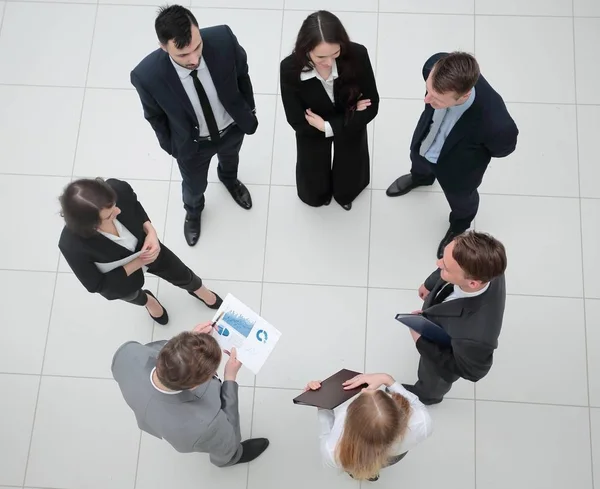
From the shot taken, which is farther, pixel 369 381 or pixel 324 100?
pixel 324 100

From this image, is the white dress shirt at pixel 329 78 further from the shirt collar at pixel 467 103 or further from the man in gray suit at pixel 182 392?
the man in gray suit at pixel 182 392

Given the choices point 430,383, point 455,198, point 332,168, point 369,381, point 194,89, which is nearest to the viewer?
point 369,381

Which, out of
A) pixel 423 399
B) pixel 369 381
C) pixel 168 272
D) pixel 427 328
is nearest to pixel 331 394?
pixel 369 381

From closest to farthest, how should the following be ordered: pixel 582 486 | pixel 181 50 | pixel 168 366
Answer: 1. pixel 168 366
2. pixel 181 50
3. pixel 582 486

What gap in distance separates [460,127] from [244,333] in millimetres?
1454

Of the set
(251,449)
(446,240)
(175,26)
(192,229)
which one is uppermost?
(175,26)

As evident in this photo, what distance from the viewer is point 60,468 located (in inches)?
125

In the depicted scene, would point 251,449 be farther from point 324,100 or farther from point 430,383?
point 324,100

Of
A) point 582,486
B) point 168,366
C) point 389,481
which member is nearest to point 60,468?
point 168,366

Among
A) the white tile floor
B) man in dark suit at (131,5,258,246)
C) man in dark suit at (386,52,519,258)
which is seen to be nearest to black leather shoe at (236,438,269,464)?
the white tile floor

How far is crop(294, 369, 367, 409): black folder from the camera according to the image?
2.37 metres

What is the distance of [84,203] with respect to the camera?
220 cm

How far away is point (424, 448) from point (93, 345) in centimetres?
199

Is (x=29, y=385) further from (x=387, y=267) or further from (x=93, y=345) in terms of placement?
(x=387, y=267)
